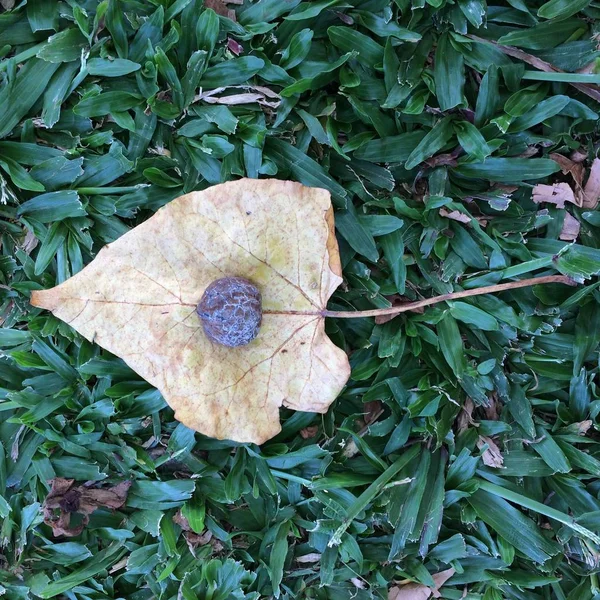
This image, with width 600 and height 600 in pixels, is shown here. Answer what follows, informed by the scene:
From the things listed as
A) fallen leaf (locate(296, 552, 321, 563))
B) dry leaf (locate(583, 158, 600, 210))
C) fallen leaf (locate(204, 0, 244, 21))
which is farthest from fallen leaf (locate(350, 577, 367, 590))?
fallen leaf (locate(204, 0, 244, 21))

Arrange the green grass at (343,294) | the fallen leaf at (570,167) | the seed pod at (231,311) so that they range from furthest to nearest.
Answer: the fallen leaf at (570,167)
the green grass at (343,294)
the seed pod at (231,311)

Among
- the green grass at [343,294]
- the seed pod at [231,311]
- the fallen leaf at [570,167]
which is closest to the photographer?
the seed pod at [231,311]

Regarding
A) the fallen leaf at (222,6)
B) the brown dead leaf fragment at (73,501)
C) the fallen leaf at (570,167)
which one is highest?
the fallen leaf at (222,6)

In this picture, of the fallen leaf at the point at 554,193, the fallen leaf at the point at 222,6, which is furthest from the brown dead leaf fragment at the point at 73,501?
the fallen leaf at the point at 554,193

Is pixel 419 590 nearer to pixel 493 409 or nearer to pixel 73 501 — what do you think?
pixel 493 409

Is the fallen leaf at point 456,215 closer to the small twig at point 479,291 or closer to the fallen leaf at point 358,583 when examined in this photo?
the small twig at point 479,291

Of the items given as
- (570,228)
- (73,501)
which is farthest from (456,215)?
(73,501)

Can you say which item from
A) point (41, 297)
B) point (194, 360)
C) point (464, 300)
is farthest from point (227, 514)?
point (464, 300)

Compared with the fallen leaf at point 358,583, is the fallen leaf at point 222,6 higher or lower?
higher

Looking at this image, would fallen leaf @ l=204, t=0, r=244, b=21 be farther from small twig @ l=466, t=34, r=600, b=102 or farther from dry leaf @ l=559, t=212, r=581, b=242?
dry leaf @ l=559, t=212, r=581, b=242
